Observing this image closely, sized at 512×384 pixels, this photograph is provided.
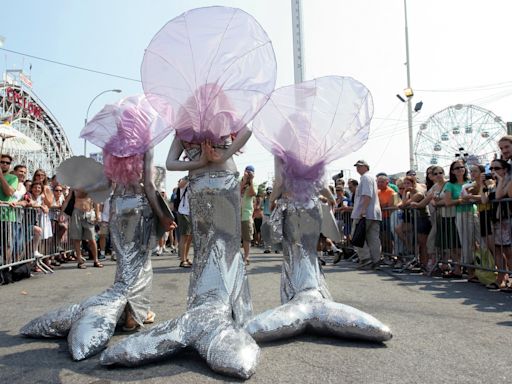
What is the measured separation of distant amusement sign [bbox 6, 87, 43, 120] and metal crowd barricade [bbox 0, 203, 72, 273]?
36464 millimetres

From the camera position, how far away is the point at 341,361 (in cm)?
289

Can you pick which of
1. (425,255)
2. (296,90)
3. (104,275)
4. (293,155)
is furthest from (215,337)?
(425,255)

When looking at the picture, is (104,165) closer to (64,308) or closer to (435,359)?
(64,308)

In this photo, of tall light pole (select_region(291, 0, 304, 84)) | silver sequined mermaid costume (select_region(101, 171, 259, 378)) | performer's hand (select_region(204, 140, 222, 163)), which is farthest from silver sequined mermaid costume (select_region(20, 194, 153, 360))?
tall light pole (select_region(291, 0, 304, 84))

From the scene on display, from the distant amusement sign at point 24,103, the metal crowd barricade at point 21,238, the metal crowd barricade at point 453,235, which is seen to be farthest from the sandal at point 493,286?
the distant amusement sign at point 24,103

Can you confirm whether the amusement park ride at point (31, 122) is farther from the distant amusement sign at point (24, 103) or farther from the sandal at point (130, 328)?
the sandal at point (130, 328)

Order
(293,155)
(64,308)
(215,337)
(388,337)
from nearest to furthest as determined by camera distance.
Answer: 1. (215,337)
2. (388,337)
3. (64,308)
4. (293,155)

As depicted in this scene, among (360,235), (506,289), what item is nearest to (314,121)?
(506,289)

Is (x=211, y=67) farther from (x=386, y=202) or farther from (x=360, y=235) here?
(x=386, y=202)

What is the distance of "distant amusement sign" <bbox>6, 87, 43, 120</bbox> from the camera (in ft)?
133

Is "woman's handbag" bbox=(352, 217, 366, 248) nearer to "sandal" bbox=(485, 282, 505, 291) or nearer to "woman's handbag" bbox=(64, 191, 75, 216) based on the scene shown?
"sandal" bbox=(485, 282, 505, 291)

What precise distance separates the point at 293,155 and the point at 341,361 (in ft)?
5.49

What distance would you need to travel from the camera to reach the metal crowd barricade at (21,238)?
277 inches

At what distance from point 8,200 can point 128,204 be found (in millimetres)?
4459
